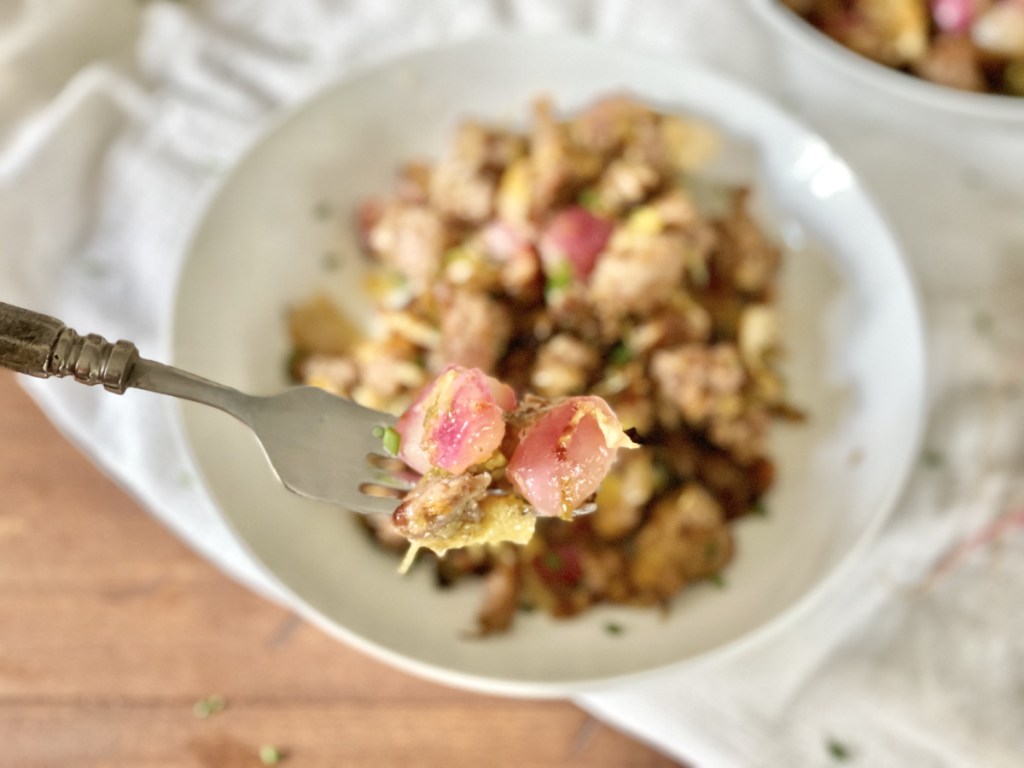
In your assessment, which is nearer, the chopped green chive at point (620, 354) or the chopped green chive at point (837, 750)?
the chopped green chive at point (837, 750)

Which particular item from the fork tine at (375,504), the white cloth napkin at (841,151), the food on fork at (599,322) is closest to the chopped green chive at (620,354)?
the food on fork at (599,322)

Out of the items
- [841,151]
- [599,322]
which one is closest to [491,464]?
[599,322]

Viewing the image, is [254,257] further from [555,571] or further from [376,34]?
[555,571]

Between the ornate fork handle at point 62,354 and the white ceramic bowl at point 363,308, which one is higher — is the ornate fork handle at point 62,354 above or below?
above

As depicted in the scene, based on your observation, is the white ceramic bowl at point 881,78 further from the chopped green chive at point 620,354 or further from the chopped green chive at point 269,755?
the chopped green chive at point 269,755

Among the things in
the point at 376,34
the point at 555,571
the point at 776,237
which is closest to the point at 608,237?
the point at 776,237

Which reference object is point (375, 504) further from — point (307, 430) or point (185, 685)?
point (185, 685)
